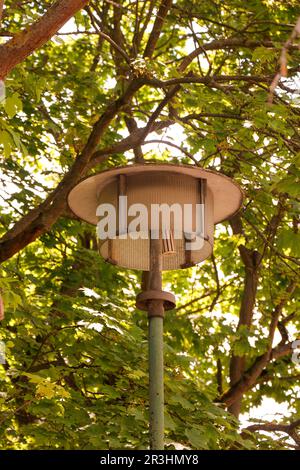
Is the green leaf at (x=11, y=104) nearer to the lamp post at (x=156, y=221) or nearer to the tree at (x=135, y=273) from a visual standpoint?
the tree at (x=135, y=273)

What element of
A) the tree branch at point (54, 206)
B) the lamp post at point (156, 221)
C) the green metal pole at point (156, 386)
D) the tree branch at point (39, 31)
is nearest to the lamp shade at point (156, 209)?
the lamp post at point (156, 221)

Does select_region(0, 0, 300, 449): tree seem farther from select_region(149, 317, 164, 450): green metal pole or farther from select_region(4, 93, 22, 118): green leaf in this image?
select_region(149, 317, 164, 450): green metal pole

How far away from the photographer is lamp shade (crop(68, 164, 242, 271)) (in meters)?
4.53

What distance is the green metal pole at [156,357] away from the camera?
4.34 metres

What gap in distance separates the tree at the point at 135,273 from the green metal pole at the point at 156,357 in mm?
1076

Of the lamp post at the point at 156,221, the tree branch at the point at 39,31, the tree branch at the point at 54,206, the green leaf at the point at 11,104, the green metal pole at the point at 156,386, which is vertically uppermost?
the tree branch at the point at 54,206

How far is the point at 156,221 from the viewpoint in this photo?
4.50 meters

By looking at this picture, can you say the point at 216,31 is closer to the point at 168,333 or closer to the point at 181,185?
the point at 168,333

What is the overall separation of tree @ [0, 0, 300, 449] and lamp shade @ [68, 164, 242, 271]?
711 millimetres

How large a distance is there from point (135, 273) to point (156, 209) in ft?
23.6

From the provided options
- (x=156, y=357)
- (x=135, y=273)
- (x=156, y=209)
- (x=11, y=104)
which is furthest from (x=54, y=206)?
(x=135, y=273)

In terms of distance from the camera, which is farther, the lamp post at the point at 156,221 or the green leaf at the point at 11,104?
the green leaf at the point at 11,104

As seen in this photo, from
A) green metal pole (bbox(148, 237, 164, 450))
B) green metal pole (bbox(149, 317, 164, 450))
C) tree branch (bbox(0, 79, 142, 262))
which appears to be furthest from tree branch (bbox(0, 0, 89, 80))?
tree branch (bbox(0, 79, 142, 262))
